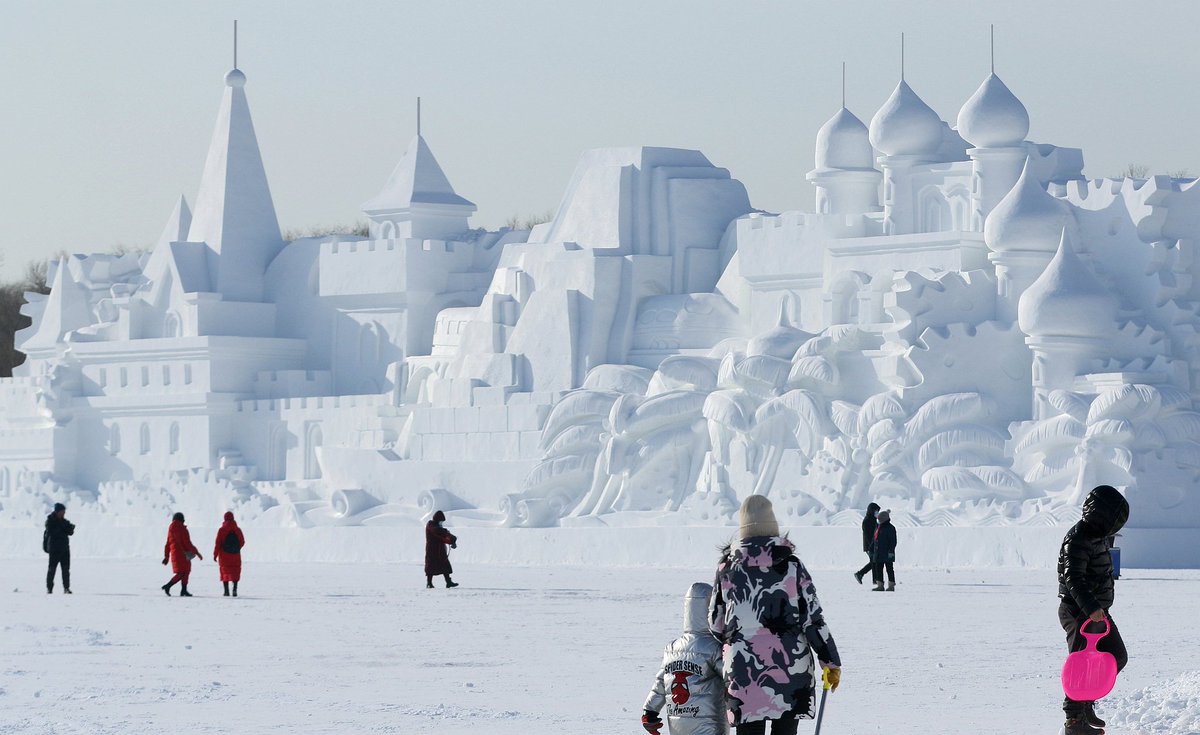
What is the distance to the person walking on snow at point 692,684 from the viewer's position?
9125 mm

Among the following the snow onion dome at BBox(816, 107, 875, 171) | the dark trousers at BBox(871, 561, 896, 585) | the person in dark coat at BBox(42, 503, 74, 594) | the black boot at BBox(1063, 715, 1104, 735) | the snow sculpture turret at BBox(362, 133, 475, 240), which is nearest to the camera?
the black boot at BBox(1063, 715, 1104, 735)

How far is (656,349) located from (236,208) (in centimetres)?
1262

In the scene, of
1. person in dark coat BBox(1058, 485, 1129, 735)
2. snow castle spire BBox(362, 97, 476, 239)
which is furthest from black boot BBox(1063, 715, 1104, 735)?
snow castle spire BBox(362, 97, 476, 239)

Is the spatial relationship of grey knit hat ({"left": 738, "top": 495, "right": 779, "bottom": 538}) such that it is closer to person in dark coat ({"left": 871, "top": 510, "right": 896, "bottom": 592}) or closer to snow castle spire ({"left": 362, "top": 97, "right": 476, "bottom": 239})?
person in dark coat ({"left": 871, "top": 510, "right": 896, "bottom": 592})

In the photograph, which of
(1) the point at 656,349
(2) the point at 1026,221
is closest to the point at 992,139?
(2) the point at 1026,221

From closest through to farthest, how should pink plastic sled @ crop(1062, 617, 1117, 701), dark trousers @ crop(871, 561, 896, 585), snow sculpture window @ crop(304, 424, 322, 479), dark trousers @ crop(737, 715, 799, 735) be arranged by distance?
dark trousers @ crop(737, 715, 799, 735)
pink plastic sled @ crop(1062, 617, 1117, 701)
dark trousers @ crop(871, 561, 896, 585)
snow sculpture window @ crop(304, 424, 322, 479)

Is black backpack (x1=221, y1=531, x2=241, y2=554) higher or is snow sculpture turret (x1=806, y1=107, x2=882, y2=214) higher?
snow sculpture turret (x1=806, y1=107, x2=882, y2=214)

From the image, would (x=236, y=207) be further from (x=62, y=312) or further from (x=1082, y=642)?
(x=1082, y=642)

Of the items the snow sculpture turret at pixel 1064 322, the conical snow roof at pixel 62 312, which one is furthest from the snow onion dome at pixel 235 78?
the snow sculpture turret at pixel 1064 322

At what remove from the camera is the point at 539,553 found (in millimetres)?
37156

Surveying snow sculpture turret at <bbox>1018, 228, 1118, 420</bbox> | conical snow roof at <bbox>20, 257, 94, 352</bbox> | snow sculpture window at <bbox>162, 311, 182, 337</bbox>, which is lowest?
snow sculpture turret at <bbox>1018, 228, 1118, 420</bbox>

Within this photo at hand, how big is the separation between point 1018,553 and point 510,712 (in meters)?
19.5

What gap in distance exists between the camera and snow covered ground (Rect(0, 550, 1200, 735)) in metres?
12.5

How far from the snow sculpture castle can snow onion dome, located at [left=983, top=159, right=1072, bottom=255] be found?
0.05 m
